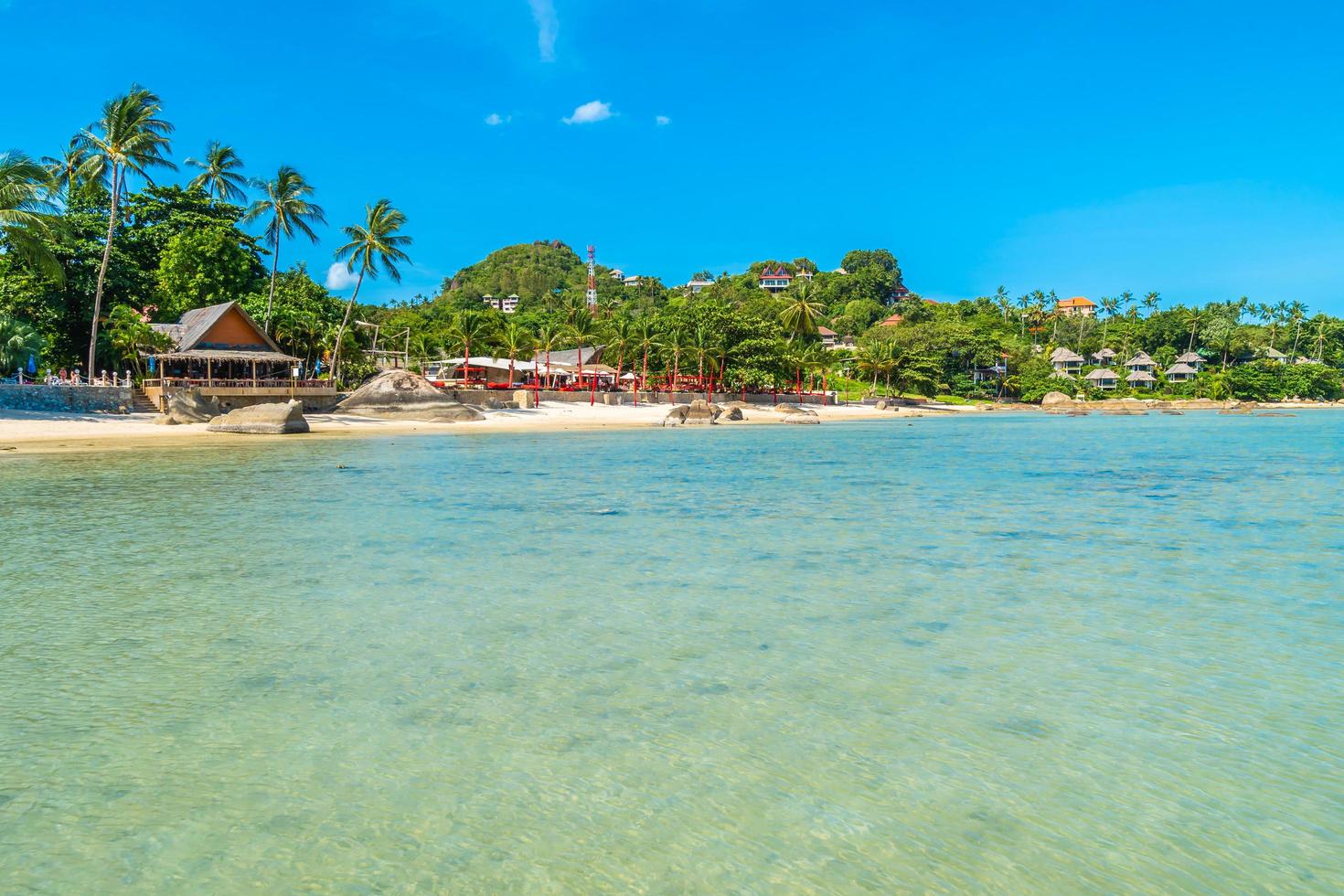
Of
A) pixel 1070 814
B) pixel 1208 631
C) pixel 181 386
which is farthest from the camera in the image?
pixel 181 386

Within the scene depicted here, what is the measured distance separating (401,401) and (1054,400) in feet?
226

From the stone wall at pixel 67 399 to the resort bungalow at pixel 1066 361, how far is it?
9804 centimetres

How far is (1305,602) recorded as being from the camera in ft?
22.7

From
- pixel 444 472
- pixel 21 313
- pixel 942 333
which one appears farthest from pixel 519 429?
pixel 942 333

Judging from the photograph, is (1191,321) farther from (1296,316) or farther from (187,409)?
(187,409)

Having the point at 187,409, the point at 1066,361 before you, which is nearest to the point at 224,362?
the point at 187,409

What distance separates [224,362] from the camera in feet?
130

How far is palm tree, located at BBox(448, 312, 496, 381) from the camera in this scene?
51250 millimetres

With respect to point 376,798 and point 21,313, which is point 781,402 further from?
point 376,798

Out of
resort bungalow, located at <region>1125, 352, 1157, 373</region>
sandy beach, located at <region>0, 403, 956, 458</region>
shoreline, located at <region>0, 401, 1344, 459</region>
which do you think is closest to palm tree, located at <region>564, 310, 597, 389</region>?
shoreline, located at <region>0, 401, 1344, 459</region>

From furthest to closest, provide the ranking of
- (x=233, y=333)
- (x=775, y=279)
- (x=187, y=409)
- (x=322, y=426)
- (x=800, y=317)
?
1. (x=775, y=279)
2. (x=800, y=317)
3. (x=233, y=333)
4. (x=322, y=426)
5. (x=187, y=409)

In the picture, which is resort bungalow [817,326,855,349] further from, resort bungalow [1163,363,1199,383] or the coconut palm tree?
the coconut palm tree

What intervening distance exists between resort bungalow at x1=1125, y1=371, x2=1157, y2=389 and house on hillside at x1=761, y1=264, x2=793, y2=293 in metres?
73.9

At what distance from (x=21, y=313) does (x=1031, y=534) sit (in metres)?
42.7
